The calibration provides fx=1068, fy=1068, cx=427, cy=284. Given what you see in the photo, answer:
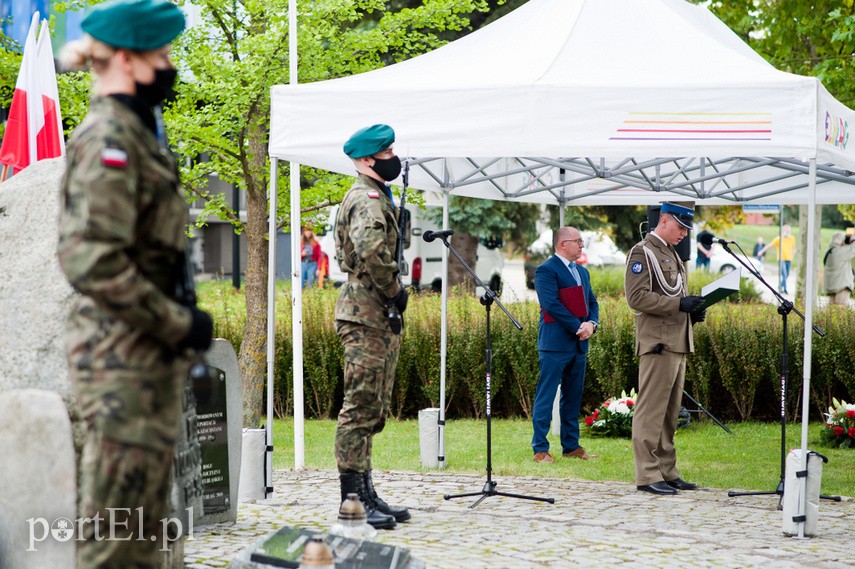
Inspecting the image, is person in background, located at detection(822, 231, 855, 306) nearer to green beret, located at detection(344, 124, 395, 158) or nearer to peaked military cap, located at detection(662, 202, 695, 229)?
peaked military cap, located at detection(662, 202, 695, 229)

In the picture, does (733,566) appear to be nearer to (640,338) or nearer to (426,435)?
(640,338)

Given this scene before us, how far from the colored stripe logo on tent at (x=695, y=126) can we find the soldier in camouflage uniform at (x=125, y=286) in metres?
3.93

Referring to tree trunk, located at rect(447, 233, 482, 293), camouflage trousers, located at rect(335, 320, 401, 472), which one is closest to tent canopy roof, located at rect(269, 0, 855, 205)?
camouflage trousers, located at rect(335, 320, 401, 472)

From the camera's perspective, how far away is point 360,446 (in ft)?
21.5

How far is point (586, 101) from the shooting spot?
6.82 m

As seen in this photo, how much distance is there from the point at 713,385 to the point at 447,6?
5542mm

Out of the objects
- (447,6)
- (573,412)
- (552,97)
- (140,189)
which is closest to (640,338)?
(573,412)

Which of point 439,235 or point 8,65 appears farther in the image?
point 8,65

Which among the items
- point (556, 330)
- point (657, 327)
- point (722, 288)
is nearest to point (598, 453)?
point (556, 330)

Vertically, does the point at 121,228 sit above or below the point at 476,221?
below

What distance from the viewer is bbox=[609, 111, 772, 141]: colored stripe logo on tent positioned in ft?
21.8

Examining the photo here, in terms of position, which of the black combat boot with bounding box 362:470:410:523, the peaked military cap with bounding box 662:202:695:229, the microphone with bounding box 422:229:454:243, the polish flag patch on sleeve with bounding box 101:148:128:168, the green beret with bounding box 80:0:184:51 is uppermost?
the green beret with bounding box 80:0:184:51

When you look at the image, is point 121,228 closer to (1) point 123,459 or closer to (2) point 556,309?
(1) point 123,459

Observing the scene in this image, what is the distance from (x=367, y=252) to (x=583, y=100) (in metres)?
1.77
